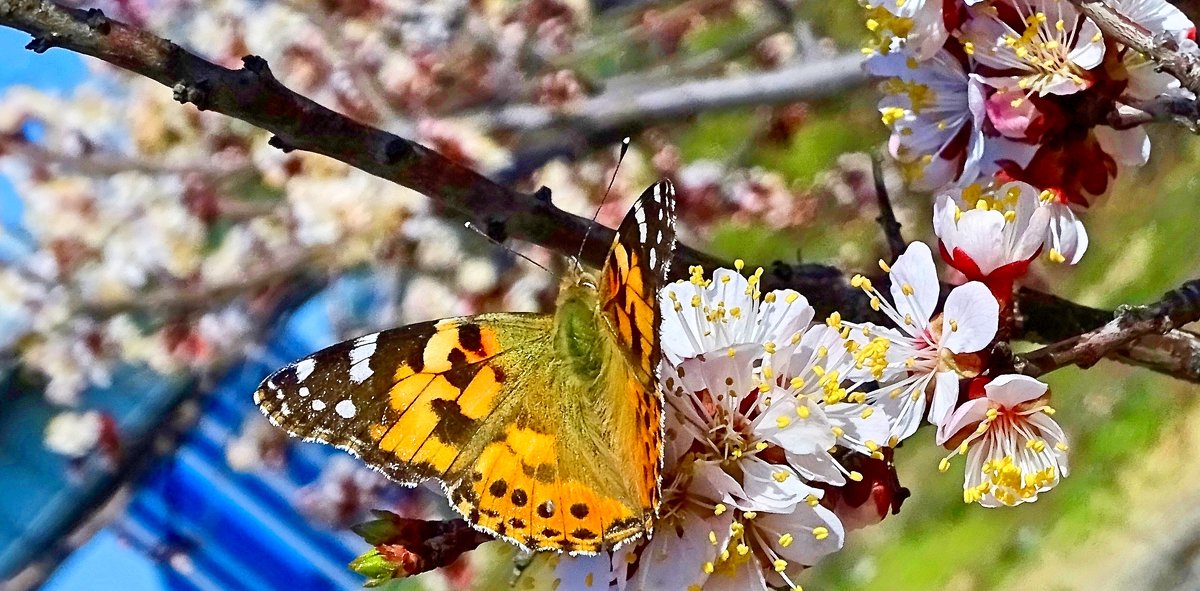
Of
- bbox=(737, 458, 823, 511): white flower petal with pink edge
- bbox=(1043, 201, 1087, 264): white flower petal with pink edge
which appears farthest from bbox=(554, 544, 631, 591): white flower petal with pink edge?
bbox=(1043, 201, 1087, 264): white flower petal with pink edge

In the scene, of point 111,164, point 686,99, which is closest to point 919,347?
point 686,99

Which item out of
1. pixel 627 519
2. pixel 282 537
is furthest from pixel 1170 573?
pixel 282 537

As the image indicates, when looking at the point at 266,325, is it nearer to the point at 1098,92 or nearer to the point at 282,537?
the point at 282,537

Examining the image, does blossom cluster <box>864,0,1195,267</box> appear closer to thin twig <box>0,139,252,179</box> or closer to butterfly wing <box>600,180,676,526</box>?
butterfly wing <box>600,180,676,526</box>

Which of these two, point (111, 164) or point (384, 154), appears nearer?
point (384, 154)

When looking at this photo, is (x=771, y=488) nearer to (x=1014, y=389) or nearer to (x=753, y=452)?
(x=753, y=452)

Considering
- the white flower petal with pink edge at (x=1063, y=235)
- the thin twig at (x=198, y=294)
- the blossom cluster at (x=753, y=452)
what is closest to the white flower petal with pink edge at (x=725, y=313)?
the blossom cluster at (x=753, y=452)
